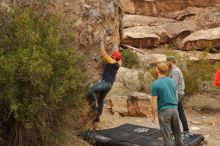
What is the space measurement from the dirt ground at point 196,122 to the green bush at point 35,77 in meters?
2.63

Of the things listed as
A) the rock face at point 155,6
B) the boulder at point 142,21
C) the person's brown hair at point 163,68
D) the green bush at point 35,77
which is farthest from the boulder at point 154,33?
the person's brown hair at point 163,68

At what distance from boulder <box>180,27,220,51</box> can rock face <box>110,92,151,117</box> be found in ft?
38.2

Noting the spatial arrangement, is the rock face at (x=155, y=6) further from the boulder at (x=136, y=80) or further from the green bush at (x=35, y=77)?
the green bush at (x=35, y=77)

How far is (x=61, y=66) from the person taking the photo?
6426 mm

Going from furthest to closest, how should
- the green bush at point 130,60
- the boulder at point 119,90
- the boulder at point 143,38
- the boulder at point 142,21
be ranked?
1. the boulder at point 142,21
2. the boulder at point 143,38
3. the green bush at point 130,60
4. the boulder at point 119,90

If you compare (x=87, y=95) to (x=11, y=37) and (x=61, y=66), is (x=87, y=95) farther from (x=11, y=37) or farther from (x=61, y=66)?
(x=11, y=37)

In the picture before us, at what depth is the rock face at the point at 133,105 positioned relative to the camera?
430 inches

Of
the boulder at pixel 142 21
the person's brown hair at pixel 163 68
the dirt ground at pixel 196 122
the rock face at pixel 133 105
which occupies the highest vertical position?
the boulder at pixel 142 21

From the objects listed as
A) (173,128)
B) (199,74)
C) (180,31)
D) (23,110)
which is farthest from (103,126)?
(180,31)

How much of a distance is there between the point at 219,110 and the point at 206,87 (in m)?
1.88

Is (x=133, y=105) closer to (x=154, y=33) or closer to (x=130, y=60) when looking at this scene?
(x=130, y=60)

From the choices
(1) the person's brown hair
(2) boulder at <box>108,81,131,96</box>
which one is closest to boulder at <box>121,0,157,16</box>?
(2) boulder at <box>108,81,131,96</box>

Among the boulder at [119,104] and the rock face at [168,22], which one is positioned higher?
the rock face at [168,22]

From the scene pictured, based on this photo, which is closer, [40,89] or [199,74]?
[40,89]
